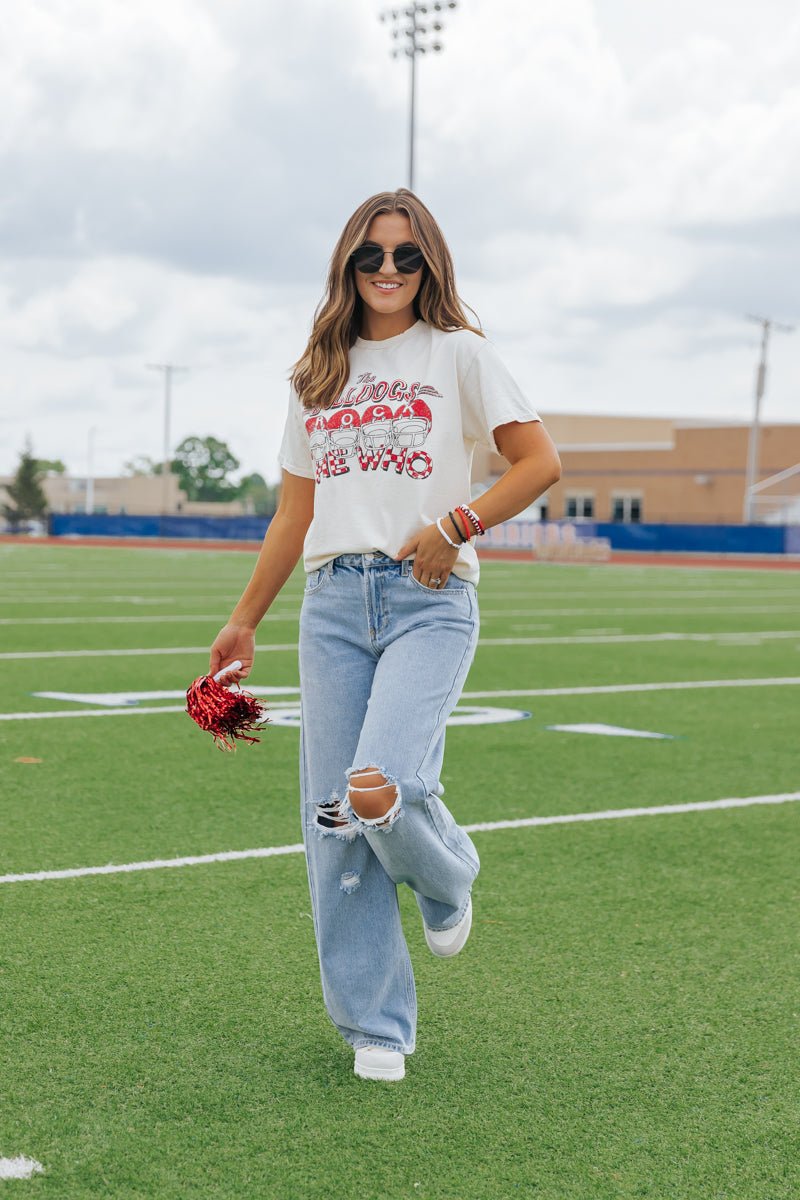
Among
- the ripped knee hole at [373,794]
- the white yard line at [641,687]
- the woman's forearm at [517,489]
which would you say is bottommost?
the white yard line at [641,687]

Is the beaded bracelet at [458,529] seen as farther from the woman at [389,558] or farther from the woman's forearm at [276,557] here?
the woman's forearm at [276,557]

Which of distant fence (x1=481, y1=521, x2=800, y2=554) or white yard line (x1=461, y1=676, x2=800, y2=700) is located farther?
distant fence (x1=481, y1=521, x2=800, y2=554)

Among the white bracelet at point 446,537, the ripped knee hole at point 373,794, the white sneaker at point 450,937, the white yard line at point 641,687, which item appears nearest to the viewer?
the ripped knee hole at point 373,794

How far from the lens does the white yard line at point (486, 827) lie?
5691 millimetres

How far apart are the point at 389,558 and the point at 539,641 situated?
498 inches

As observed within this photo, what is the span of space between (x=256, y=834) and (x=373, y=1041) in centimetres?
272

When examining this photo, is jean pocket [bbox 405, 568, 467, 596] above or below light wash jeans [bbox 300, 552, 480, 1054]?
above

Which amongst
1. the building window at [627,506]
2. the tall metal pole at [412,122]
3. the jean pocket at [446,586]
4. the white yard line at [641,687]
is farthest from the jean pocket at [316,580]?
the building window at [627,506]

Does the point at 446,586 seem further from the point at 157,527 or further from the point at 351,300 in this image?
the point at 157,527

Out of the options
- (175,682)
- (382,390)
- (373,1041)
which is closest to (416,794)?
(373,1041)

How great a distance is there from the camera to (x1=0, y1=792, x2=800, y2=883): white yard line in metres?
5.69

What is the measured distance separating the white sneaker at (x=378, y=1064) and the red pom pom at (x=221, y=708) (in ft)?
2.73

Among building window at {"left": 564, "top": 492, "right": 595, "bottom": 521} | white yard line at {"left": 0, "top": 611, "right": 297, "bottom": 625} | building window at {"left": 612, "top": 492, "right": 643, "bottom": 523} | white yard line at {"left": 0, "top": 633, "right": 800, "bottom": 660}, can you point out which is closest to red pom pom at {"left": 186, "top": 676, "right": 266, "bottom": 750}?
white yard line at {"left": 0, "top": 633, "right": 800, "bottom": 660}

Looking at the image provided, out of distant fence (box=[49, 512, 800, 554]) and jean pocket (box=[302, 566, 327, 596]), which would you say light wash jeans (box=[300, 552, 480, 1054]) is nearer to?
jean pocket (box=[302, 566, 327, 596])
